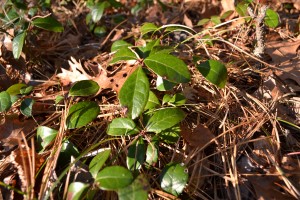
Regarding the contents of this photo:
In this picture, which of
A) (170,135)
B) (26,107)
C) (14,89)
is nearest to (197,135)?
(170,135)

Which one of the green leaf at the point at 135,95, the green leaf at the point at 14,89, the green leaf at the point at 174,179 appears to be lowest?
the green leaf at the point at 174,179

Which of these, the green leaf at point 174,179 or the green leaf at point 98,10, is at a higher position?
the green leaf at point 98,10

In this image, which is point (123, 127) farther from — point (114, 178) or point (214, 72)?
point (214, 72)

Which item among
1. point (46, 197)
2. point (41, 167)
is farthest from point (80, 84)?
point (46, 197)

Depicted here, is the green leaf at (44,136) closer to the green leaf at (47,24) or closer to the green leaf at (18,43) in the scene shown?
the green leaf at (18,43)

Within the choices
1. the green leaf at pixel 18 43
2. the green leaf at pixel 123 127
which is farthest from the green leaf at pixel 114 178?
the green leaf at pixel 18 43

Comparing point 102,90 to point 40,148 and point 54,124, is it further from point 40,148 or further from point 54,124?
point 40,148

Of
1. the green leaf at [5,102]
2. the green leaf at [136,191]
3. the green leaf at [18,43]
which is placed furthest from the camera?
the green leaf at [18,43]
